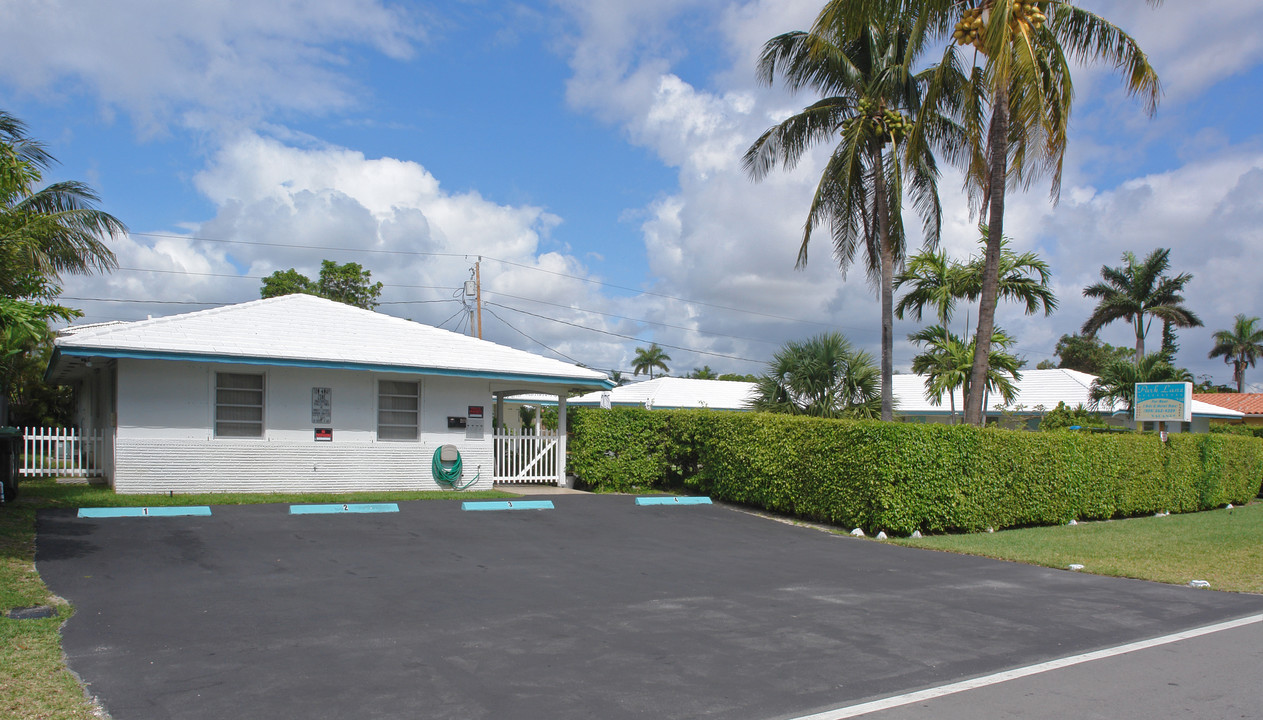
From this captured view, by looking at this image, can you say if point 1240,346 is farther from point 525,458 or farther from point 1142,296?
point 525,458

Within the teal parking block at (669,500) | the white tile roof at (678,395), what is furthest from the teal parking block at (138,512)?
the white tile roof at (678,395)

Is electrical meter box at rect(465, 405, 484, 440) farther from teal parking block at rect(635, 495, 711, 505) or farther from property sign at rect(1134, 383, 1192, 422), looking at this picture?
property sign at rect(1134, 383, 1192, 422)

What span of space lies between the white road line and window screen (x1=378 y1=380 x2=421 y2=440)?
13548mm

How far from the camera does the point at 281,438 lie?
16.2 meters

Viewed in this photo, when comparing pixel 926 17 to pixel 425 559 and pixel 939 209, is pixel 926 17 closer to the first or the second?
pixel 939 209

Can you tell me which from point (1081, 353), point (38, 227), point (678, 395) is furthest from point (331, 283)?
point (1081, 353)

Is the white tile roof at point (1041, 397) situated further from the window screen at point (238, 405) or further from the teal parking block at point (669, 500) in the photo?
the window screen at point (238, 405)

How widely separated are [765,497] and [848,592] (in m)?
7.36

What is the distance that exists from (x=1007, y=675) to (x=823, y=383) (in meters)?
16.1

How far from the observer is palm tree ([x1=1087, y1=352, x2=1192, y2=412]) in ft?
102

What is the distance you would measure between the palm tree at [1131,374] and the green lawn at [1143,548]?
1448cm

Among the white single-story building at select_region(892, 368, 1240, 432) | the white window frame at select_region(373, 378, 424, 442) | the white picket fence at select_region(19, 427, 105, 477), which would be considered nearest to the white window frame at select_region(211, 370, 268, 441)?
the white window frame at select_region(373, 378, 424, 442)

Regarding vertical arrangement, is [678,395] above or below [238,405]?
below

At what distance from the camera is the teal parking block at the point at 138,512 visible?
40.7ft
